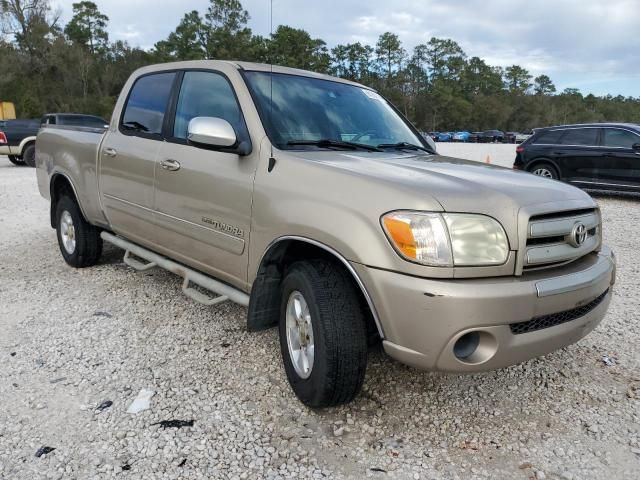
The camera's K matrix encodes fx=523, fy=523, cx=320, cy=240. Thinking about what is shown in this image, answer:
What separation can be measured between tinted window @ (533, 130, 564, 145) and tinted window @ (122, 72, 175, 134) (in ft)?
32.5

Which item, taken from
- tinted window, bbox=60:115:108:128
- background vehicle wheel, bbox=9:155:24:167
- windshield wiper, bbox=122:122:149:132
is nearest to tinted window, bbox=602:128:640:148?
windshield wiper, bbox=122:122:149:132

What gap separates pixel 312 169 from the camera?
2703 mm

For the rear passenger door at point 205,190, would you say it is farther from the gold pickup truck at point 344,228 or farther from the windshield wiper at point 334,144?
the windshield wiper at point 334,144

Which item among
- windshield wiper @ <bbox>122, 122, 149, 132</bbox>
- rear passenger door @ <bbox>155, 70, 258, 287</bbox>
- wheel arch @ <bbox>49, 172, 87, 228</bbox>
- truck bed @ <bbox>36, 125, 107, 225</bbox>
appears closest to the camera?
rear passenger door @ <bbox>155, 70, 258, 287</bbox>

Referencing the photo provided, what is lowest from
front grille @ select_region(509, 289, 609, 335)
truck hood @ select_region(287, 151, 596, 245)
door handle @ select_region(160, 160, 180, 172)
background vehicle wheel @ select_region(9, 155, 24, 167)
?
background vehicle wheel @ select_region(9, 155, 24, 167)

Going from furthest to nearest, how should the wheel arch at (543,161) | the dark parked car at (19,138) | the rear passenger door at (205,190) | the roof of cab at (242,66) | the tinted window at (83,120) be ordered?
the dark parked car at (19,138) → the tinted window at (83,120) → the wheel arch at (543,161) → the roof of cab at (242,66) → the rear passenger door at (205,190)

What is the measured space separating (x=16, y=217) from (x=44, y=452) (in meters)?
6.96

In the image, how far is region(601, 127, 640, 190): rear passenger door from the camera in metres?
10.5

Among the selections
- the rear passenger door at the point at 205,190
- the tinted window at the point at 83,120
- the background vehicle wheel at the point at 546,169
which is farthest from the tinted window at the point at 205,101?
the tinted window at the point at 83,120

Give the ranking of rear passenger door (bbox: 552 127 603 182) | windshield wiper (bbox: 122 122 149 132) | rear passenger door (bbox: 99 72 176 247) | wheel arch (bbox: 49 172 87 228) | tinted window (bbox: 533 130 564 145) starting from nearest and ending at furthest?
rear passenger door (bbox: 99 72 176 247)
windshield wiper (bbox: 122 122 149 132)
wheel arch (bbox: 49 172 87 228)
rear passenger door (bbox: 552 127 603 182)
tinted window (bbox: 533 130 564 145)

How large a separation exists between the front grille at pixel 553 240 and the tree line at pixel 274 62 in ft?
9.00

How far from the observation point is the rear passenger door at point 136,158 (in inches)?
155

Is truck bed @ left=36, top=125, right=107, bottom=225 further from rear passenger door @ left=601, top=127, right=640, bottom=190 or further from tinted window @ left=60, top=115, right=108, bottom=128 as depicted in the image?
rear passenger door @ left=601, top=127, right=640, bottom=190

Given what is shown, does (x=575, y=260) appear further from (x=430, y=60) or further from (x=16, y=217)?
(x=430, y=60)
